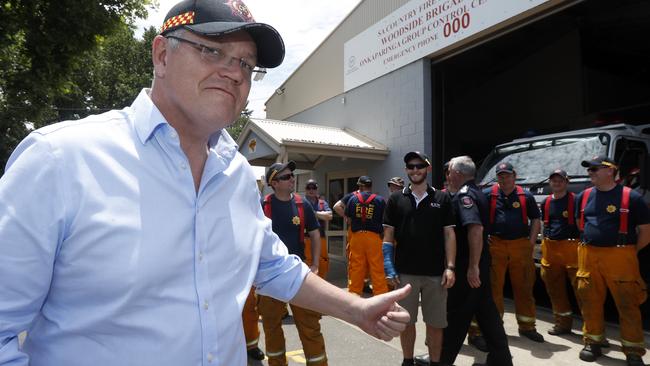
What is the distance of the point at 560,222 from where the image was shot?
567 cm

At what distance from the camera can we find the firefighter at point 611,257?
4.49 m

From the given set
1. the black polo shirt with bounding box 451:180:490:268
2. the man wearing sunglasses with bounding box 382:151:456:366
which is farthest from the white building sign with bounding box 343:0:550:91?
the man wearing sunglasses with bounding box 382:151:456:366

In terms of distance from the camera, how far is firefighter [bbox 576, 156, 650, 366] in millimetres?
4488

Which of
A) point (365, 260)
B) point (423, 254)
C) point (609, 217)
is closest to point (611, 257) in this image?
point (609, 217)

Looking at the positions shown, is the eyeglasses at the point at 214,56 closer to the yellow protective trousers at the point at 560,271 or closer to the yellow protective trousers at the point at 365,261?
the yellow protective trousers at the point at 560,271

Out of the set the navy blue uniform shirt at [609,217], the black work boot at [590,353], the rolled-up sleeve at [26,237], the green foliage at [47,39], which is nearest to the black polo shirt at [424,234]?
the navy blue uniform shirt at [609,217]

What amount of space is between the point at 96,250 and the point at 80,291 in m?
0.11

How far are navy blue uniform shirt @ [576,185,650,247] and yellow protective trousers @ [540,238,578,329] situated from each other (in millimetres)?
783

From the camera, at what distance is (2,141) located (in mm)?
24188

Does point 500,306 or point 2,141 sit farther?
point 2,141

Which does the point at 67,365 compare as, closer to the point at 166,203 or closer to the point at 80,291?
the point at 80,291

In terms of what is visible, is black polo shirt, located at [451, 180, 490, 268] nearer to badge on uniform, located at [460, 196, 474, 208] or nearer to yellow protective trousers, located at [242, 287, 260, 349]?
badge on uniform, located at [460, 196, 474, 208]

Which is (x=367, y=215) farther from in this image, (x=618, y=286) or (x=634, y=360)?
(x=634, y=360)

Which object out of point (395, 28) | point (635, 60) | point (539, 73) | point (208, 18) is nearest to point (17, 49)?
point (395, 28)
